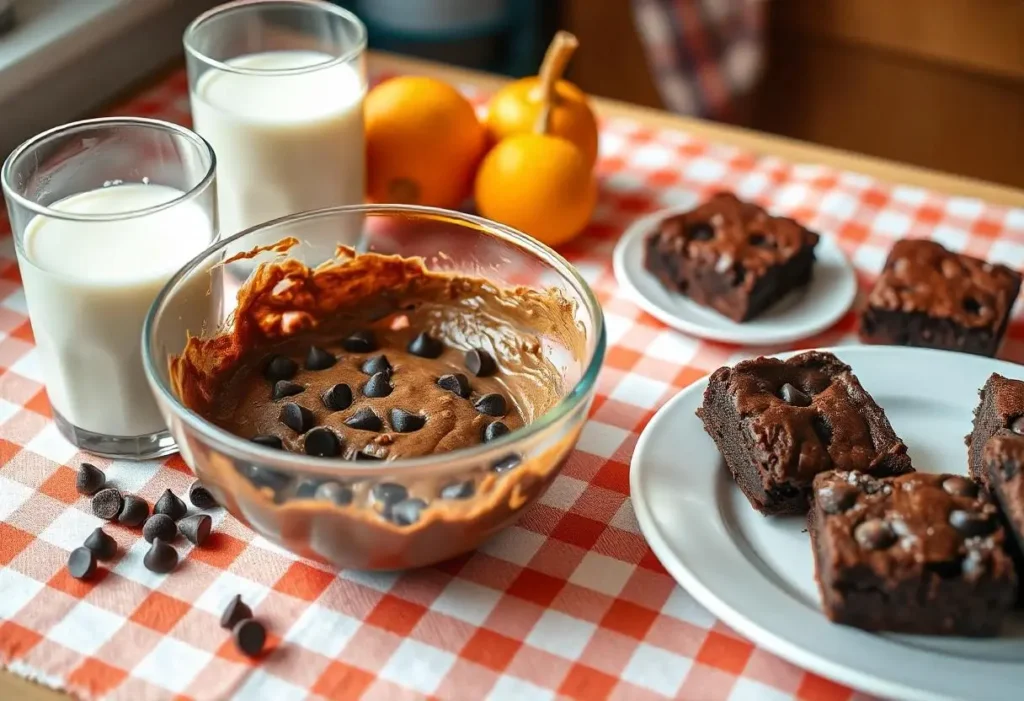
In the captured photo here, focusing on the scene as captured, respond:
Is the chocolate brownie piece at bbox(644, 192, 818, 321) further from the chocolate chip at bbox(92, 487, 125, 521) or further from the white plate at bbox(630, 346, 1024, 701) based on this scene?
the chocolate chip at bbox(92, 487, 125, 521)

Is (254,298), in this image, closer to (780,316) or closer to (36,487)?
(36,487)

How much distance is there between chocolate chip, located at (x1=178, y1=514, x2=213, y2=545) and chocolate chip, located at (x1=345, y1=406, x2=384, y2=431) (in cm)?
→ 19

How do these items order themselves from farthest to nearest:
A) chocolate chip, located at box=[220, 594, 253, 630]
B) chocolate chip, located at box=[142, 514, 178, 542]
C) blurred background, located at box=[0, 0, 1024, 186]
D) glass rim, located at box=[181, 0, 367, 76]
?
blurred background, located at box=[0, 0, 1024, 186]
glass rim, located at box=[181, 0, 367, 76]
chocolate chip, located at box=[142, 514, 178, 542]
chocolate chip, located at box=[220, 594, 253, 630]

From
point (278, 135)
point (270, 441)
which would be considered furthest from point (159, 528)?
point (278, 135)

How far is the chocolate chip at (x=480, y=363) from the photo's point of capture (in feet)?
4.62

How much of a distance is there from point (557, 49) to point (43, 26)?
0.86 meters

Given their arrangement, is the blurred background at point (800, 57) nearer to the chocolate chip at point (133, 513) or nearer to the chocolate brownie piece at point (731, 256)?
the chocolate brownie piece at point (731, 256)

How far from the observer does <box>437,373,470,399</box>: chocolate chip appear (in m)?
1.36

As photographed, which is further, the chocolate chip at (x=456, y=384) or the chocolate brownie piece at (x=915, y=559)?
the chocolate chip at (x=456, y=384)

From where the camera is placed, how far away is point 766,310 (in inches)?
67.0

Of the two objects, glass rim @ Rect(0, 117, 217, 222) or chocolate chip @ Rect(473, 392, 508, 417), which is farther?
chocolate chip @ Rect(473, 392, 508, 417)

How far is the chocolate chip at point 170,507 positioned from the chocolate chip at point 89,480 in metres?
0.08

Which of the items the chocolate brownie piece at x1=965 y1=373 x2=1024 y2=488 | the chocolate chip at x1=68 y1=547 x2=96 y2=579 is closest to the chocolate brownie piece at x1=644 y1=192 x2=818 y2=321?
the chocolate brownie piece at x1=965 y1=373 x2=1024 y2=488

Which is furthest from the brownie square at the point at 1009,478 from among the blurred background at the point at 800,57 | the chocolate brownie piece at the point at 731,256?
Answer: the blurred background at the point at 800,57
